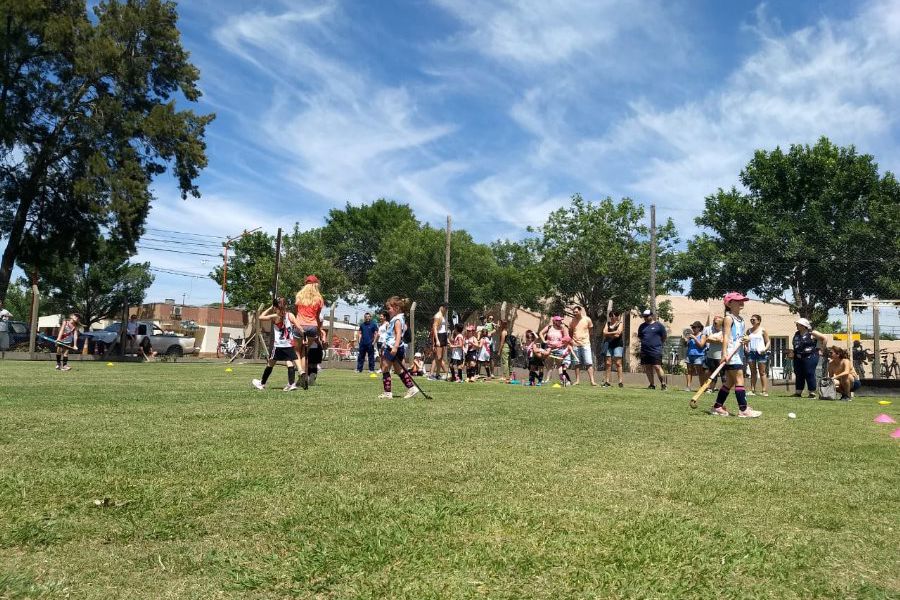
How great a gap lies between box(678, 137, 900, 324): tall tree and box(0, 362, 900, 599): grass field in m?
31.3

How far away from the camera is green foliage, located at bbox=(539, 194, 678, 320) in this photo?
42125 mm

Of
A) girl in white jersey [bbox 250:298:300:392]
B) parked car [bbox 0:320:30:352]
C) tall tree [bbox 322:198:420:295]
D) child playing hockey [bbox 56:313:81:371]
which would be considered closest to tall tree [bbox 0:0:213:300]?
parked car [bbox 0:320:30:352]

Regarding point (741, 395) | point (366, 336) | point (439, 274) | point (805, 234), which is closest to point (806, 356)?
point (741, 395)

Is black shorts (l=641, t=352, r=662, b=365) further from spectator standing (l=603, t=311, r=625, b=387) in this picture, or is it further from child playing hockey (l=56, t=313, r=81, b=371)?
child playing hockey (l=56, t=313, r=81, b=371)

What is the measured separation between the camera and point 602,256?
4219 centimetres

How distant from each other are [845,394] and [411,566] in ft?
48.0

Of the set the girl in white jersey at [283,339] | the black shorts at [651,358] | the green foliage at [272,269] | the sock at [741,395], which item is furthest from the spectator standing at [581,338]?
the green foliage at [272,269]

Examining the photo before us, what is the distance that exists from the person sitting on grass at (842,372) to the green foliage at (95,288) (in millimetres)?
44787

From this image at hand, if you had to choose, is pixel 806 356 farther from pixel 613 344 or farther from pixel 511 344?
pixel 511 344

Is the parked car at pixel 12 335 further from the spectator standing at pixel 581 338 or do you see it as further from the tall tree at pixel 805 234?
the tall tree at pixel 805 234

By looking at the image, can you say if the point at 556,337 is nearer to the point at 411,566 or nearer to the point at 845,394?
the point at 845,394

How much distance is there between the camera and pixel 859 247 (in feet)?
109

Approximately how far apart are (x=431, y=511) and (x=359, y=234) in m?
59.3

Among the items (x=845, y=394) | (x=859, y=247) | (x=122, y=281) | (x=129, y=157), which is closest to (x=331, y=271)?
(x=122, y=281)
